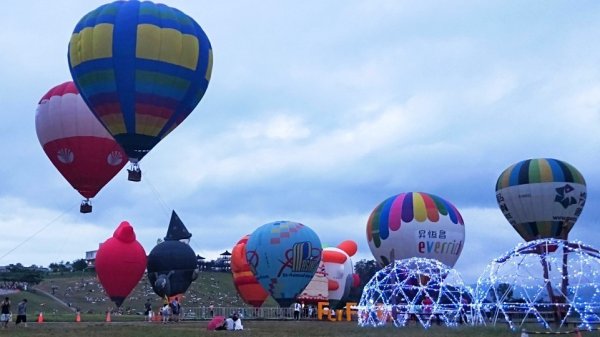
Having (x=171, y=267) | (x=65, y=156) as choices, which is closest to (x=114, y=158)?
(x=65, y=156)

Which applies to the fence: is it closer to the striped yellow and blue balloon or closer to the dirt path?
the striped yellow and blue balloon

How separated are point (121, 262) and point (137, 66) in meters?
11.7

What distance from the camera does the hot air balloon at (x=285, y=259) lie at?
38.0m

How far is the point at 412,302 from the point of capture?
27.8 m

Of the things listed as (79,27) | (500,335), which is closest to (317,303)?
(79,27)

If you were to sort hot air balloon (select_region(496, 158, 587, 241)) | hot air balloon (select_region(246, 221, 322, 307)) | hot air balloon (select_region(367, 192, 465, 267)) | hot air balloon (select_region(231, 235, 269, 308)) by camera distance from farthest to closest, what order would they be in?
hot air balloon (select_region(231, 235, 269, 308)), hot air balloon (select_region(367, 192, 465, 267)), hot air balloon (select_region(246, 221, 322, 307)), hot air balloon (select_region(496, 158, 587, 241))

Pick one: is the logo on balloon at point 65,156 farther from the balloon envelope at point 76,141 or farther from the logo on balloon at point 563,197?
the logo on balloon at point 563,197

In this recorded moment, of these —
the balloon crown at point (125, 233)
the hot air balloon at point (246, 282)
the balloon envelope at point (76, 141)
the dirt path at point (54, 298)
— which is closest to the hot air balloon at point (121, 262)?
the balloon crown at point (125, 233)

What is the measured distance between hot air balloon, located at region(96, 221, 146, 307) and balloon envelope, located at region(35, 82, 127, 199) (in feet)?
10.3

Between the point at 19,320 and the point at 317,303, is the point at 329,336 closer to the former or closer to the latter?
the point at 19,320

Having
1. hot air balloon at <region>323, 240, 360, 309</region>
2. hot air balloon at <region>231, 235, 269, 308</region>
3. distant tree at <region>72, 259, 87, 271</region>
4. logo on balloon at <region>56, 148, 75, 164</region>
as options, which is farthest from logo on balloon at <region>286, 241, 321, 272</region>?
distant tree at <region>72, 259, 87, 271</region>

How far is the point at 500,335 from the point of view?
62.5ft

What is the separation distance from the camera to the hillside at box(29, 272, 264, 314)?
2447 inches

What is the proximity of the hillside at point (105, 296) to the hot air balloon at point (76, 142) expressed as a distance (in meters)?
22.8
